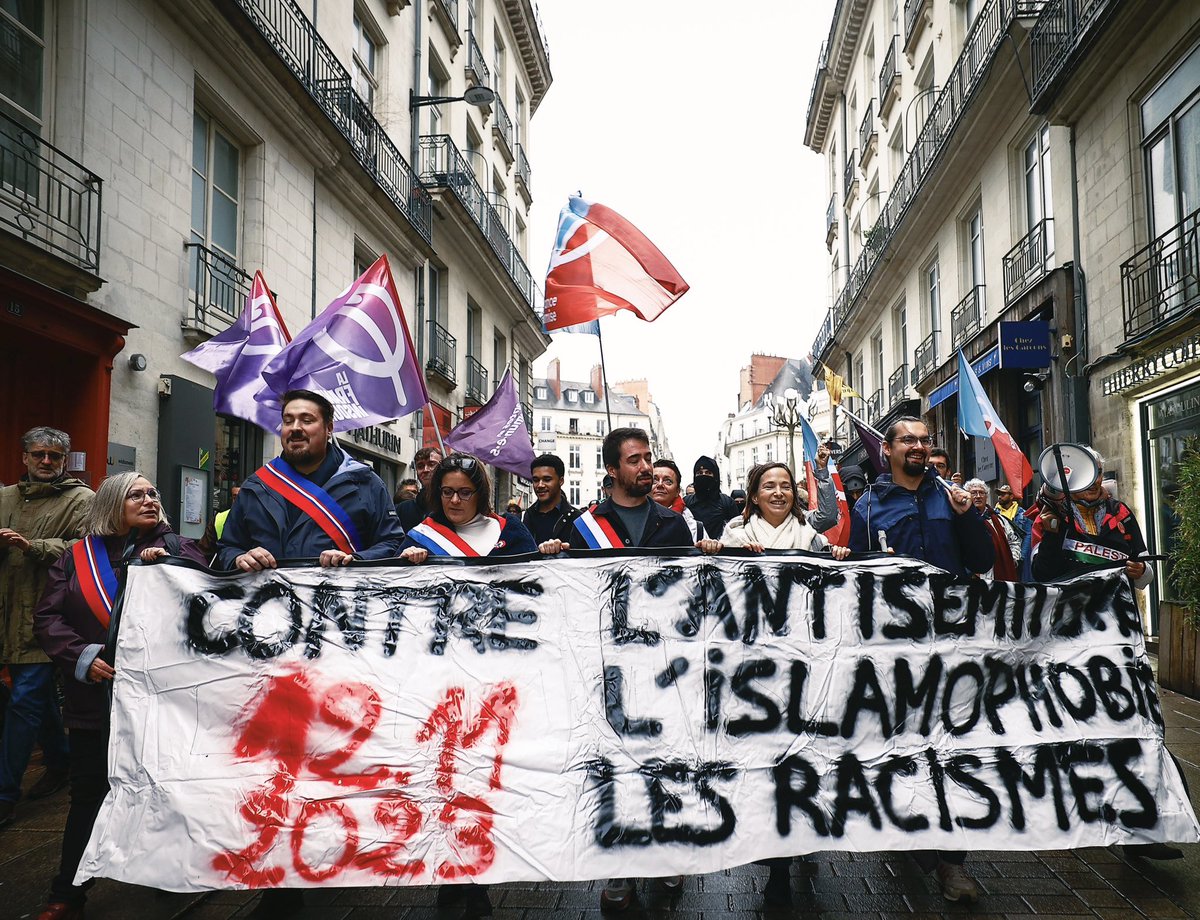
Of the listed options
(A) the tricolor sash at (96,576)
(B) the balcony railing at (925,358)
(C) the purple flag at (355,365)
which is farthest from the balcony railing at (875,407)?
(A) the tricolor sash at (96,576)

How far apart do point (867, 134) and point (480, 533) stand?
24215mm

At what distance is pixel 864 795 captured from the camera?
134 inches

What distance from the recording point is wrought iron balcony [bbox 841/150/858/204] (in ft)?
91.5

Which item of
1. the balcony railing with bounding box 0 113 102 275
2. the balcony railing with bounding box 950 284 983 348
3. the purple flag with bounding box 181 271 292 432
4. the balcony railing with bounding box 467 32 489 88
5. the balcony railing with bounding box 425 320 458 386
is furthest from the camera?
the balcony railing with bounding box 467 32 489 88

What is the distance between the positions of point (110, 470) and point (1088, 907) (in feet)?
26.2

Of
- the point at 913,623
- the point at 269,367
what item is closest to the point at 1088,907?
the point at 913,623

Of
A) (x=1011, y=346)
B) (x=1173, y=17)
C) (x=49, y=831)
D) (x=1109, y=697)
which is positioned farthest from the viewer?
(x=1011, y=346)

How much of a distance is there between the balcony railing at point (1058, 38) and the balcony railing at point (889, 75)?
9795mm

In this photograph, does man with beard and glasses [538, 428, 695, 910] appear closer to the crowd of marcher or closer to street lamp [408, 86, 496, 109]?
the crowd of marcher

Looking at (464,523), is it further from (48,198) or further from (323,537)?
(48,198)

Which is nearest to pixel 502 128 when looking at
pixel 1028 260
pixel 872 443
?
pixel 1028 260

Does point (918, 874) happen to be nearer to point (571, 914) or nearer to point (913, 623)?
point (913, 623)

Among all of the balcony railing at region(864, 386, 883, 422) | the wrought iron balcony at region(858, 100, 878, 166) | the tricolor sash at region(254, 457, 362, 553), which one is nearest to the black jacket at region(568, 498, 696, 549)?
the tricolor sash at region(254, 457, 362, 553)

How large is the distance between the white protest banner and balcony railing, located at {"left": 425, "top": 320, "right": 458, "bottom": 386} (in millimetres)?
14641
